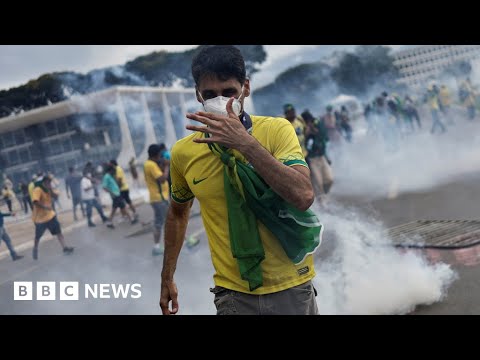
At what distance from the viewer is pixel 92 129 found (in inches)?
288

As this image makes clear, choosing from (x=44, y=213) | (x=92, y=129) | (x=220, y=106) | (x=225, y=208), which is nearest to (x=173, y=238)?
(x=225, y=208)

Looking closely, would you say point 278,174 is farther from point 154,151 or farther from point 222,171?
point 154,151

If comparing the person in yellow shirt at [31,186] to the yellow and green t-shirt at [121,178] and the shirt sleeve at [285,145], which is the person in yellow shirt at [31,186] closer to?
the yellow and green t-shirt at [121,178]

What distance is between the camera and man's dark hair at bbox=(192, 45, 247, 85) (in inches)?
82.7

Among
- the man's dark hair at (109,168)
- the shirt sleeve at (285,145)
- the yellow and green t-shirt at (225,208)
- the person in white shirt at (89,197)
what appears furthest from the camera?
the man's dark hair at (109,168)

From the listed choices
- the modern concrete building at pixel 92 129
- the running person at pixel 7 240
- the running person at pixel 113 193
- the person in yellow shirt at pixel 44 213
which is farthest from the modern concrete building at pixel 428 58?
the running person at pixel 7 240

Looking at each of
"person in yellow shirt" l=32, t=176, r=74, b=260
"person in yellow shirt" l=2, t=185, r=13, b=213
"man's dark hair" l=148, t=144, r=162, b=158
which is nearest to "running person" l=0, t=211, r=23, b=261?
"person in yellow shirt" l=2, t=185, r=13, b=213

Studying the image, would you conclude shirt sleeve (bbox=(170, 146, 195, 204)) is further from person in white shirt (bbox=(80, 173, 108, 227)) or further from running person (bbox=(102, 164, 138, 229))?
running person (bbox=(102, 164, 138, 229))

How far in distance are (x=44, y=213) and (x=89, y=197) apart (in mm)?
906

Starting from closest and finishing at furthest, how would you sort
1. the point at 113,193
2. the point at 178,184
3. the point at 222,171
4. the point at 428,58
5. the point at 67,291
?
1. the point at 222,171
2. the point at 178,184
3. the point at 67,291
4. the point at 113,193
5. the point at 428,58

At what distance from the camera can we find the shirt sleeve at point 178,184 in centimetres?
233

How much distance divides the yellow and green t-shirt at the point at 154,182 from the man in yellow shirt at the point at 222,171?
4.86 metres

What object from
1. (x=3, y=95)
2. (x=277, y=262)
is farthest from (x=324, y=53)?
(x=277, y=262)

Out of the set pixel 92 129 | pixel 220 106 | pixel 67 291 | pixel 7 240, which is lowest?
pixel 67 291
